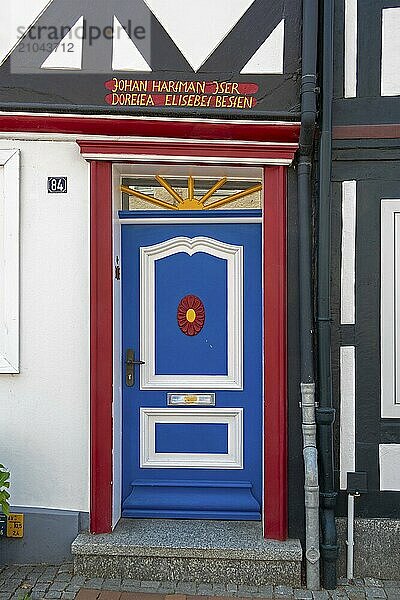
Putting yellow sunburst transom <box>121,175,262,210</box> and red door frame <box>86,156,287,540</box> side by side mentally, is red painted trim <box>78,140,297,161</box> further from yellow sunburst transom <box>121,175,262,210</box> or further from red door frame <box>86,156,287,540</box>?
yellow sunburst transom <box>121,175,262,210</box>

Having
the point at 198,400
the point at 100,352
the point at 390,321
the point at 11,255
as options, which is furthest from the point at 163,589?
the point at 11,255

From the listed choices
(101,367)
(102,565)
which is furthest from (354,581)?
(101,367)

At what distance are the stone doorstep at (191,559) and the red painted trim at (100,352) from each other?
0.21 m

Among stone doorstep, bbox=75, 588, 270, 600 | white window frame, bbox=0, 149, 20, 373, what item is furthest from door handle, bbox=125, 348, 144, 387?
stone doorstep, bbox=75, 588, 270, 600

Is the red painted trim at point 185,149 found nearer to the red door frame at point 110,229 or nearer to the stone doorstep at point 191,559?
the red door frame at point 110,229

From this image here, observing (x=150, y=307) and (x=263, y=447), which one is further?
(x=150, y=307)

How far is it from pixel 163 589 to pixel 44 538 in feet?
3.13

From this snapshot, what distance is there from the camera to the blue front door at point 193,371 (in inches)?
199

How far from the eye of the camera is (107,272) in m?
4.82

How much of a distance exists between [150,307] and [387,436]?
1.94 m

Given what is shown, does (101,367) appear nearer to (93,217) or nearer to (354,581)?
(93,217)

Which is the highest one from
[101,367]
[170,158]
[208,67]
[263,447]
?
[208,67]

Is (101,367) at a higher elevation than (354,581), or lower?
higher

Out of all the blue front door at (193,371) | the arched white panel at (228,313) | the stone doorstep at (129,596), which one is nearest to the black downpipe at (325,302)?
the blue front door at (193,371)
